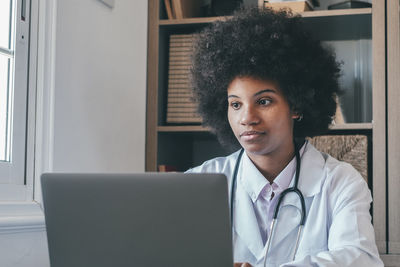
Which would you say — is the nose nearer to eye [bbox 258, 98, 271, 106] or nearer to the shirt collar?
eye [bbox 258, 98, 271, 106]

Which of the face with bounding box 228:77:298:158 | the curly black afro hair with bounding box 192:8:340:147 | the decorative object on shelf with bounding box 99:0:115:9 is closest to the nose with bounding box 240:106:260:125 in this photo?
the face with bounding box 228:77:298:158

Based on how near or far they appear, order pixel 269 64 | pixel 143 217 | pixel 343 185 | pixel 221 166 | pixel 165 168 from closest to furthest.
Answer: pixel 143 217 < pixel 343 185 < pixel 269 64 < pixel 221 166 < pixel 165 168

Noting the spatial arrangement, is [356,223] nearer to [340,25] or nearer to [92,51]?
[92,51]

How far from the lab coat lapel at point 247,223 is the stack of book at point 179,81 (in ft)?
2.92

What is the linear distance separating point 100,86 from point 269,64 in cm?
71

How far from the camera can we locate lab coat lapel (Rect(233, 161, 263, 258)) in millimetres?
1589

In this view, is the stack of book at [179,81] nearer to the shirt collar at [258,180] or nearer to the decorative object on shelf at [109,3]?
the decorative object on shelf at [109,3]

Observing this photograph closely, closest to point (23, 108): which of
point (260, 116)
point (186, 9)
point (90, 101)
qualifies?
point (90, 101)

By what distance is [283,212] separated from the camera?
5.26ft

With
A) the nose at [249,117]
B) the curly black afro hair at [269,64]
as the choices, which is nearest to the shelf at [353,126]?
the curly black afro hair at [269,64]

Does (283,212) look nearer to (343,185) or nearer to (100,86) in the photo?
(343,185)

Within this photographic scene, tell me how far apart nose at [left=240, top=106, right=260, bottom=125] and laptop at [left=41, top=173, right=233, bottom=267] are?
2.13 ft

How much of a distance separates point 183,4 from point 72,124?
93cm

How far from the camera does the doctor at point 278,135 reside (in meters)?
1.56
